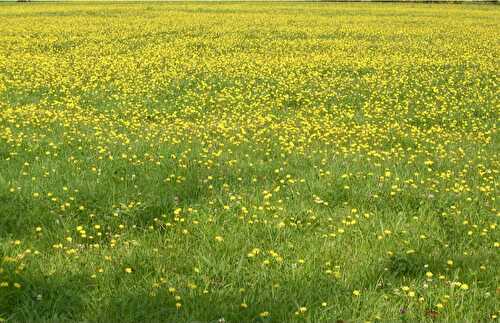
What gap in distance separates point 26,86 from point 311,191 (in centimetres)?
968

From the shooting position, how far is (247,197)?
21.6 ft

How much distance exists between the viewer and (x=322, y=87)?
1452 cm

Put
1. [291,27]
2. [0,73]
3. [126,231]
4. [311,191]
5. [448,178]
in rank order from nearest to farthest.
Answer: [126,231], [311,191], [448,178], [0,73], [291,27]

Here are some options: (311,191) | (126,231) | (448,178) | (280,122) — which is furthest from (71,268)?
(280,122)

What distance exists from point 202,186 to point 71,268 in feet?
7.84

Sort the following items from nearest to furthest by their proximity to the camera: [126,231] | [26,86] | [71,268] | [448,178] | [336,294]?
1. [336,294]
2. [71,268]
3. [126,231]
4. [448,178]
5. [26,86]

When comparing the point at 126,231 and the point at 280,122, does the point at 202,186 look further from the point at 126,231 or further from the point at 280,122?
the point at 280,122

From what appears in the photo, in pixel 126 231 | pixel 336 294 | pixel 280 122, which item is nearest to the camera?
pixel 336 294

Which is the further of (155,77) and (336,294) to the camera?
(155,77)

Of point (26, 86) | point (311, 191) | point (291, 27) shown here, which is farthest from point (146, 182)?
point (291, 27)

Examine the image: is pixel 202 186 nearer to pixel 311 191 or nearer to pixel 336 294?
pixel 311 191

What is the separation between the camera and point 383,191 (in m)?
6.82

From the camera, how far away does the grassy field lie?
Result: 4.43m

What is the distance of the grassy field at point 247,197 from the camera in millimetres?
4426
